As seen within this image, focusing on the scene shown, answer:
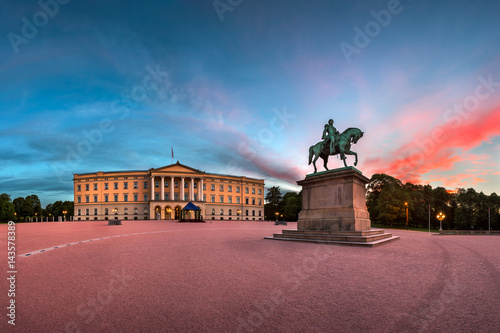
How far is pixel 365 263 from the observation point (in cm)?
765

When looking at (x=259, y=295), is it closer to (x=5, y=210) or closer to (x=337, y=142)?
(x=337, y=142)

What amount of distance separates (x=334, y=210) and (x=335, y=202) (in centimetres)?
49

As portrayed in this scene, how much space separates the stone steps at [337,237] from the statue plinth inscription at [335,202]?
1.85ft

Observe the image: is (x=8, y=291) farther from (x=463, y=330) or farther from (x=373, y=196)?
(x=373, y=196)

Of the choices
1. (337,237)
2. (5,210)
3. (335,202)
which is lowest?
(5,210)

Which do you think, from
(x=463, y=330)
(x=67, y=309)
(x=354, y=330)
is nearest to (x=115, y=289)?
(x=67, y=309)

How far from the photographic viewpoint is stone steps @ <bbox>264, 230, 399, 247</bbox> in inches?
459

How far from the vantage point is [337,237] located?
494 inches

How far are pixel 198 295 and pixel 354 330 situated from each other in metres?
2.74

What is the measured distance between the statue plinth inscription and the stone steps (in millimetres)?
563

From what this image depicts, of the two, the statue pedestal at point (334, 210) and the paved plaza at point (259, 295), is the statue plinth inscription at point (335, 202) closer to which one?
the statue pedestal at point (334, 210)

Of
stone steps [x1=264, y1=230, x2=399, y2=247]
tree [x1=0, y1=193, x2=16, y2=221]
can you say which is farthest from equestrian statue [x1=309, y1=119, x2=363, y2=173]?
tree [x1=0, y1=193, x2=16, y2=221]

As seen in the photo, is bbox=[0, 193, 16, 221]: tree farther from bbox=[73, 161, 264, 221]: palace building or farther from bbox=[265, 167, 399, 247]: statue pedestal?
bbox=[265, 167, 399, 247]: statue pedestal

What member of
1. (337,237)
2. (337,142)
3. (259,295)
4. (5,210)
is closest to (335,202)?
(337,237)
